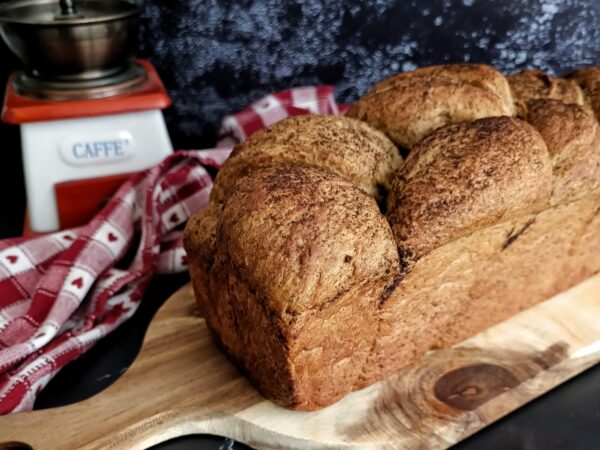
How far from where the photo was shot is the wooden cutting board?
1069 mm

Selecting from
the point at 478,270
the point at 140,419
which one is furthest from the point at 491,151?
the point at 140,419

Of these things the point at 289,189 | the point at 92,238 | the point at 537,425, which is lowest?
the point at 537,425

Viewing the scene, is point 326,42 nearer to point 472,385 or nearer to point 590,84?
point 590,84

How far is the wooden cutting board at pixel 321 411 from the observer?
1.07 meters

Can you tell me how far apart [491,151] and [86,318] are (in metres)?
0.83

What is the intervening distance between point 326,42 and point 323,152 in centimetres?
99

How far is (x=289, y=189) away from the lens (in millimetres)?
1063

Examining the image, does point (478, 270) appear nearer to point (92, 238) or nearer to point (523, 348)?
point (523, 348)

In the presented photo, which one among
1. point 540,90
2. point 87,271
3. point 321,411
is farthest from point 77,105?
point 540,90

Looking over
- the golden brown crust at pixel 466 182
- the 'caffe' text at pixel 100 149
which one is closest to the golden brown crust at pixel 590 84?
the golden brown crust at pixel 466 182

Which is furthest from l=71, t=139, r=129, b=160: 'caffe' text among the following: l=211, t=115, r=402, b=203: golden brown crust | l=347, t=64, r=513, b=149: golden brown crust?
l=347, t=64, r=513, b=149: golden brown crust

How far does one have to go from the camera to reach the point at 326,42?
6.83 feet

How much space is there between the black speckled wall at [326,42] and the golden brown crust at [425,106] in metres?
0.75

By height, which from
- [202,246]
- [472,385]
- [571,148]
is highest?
[571,148]
